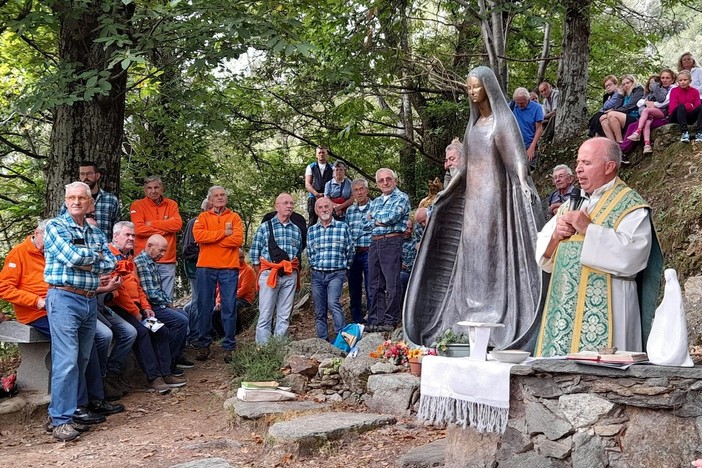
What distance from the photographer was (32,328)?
6.42 meters

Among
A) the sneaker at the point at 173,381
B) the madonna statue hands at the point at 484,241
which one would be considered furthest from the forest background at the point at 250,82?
the sneaker at the point at 173,381

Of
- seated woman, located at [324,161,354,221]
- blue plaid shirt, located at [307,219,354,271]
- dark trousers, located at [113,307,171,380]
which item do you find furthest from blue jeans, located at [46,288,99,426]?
seated woman, located at [324,161,354,221]

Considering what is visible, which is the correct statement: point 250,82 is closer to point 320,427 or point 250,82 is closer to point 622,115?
point 622,115

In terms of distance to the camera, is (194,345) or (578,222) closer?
(578,222)

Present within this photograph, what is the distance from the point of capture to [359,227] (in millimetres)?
8703

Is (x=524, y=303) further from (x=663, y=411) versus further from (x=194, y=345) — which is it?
(x=194, y=345)

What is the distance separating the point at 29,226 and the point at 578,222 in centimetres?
924

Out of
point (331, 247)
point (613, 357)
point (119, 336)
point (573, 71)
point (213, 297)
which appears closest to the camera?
point (613, 357)

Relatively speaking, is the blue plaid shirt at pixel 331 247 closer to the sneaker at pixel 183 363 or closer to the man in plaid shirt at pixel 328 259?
the man in plaid shirt at pixel 328 259

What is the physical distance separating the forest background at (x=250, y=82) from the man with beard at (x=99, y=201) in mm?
360

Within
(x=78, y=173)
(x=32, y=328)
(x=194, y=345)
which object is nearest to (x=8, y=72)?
(x=78, y=173)

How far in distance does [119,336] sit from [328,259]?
7.54 feet

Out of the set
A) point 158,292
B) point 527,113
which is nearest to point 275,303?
point 158,292

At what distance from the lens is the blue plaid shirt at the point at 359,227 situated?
8633 mm
